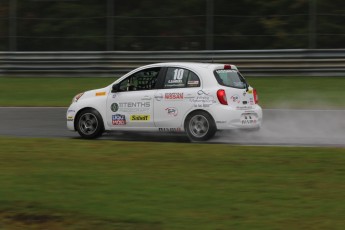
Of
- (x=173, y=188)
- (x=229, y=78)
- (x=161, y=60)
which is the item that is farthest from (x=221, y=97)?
(x=161, y=60)

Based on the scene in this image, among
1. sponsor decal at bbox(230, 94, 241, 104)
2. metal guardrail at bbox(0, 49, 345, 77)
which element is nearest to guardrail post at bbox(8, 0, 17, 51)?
metal guardrail at bbox(0, 49, 345, 77)

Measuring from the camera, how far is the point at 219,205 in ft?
25.0

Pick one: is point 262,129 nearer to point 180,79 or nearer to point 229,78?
point 229,78

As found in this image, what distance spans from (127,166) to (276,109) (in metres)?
8.84

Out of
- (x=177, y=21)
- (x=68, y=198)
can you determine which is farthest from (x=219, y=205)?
(x=177, y=21)

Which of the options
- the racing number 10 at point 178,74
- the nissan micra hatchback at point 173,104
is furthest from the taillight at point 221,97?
the racing number 10 at point 178,74

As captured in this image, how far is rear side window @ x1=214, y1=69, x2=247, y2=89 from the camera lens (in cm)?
1298

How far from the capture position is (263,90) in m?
21.6

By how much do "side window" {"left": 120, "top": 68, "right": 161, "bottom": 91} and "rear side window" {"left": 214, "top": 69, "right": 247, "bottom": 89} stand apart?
1172 mm

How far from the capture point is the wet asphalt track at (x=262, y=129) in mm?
13266

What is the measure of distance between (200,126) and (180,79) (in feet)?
3.13

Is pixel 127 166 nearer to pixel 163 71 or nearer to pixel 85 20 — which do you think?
pixel 163 71

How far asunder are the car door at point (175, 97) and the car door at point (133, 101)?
6.7 inches

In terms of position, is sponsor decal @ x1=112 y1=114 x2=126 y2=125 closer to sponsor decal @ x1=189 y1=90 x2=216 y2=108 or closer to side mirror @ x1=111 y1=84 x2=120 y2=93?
side mirror @ x1=111 y1=84 x2=120 y2=93
